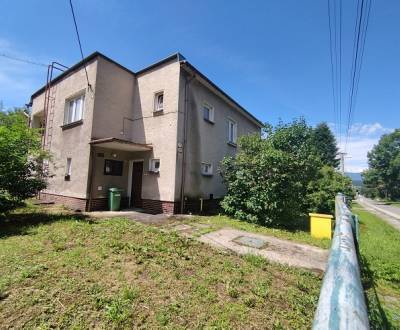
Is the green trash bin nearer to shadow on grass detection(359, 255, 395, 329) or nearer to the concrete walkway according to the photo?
the concrete walkway

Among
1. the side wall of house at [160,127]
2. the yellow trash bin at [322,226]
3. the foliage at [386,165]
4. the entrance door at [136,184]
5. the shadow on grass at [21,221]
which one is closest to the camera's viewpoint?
the shadow on grass at [21,221]

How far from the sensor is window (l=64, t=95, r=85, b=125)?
38.4 feet

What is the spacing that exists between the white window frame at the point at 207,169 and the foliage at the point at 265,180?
1.31 meters

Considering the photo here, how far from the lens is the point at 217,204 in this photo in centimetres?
1340

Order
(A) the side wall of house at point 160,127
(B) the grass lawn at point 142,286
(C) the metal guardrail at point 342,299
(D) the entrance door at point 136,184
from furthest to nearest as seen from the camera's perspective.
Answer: (D) the entrance door at point 136,184, (A) the side wall of house at point 160,127, (B) the grass lawn at point 142,286, (C) the metal guardrail at point 342,299

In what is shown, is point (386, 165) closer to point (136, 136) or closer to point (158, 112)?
point (158, 112)

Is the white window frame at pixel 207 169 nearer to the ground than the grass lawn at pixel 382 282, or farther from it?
farther from it

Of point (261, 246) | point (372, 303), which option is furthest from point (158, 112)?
point (372, 303)

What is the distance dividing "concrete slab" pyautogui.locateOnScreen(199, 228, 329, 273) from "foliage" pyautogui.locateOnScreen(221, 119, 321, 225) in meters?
2.42

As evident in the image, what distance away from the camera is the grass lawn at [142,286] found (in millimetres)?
2943

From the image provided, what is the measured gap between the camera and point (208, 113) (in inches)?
521

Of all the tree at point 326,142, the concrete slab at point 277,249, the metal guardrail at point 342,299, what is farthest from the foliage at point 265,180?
the tree at point 326,142

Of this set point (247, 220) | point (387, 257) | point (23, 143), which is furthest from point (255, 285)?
point (23, 143)

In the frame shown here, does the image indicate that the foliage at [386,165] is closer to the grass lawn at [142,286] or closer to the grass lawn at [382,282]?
the grass lawn at [382,282]
